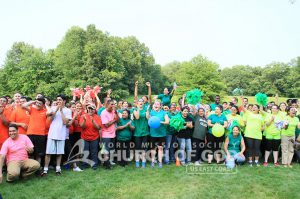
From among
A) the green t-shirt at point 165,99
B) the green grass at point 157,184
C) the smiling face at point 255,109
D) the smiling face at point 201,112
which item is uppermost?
the green t-shirt at point 165,99

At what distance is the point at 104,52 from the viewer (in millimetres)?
35656

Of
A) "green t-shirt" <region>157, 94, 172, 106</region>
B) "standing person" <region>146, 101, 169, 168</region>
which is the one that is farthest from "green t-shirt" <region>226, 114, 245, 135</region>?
"green t-shirt" <region>157, 94, 172, 106</region>

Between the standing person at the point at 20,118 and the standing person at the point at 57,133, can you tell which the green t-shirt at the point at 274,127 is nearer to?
the standing person at the point at 57,133

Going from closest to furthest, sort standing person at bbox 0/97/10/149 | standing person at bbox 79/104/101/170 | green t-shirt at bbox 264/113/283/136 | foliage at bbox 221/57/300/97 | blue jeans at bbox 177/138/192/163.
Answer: standing person at bbox 0/97/10/149, standing person at bbox 79/104/101/170, blue jeans at bbox 177/138/192/163, green t-shirt at bbox 264/113/283/136, foliage at bbox 221/57/300/97

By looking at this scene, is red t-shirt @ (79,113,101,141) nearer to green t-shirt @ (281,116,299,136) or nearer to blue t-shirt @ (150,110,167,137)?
blue t-shirt @ (150,110,167,137)

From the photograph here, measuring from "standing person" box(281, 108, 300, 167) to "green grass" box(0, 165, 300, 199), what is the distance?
561 millimetres

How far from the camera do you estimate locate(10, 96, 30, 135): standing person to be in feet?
21.9

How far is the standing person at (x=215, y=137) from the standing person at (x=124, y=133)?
237 cm

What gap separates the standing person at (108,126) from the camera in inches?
291

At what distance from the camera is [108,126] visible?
741 cm

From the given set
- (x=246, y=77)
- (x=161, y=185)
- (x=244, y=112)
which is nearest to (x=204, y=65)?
(x=244, y=112)

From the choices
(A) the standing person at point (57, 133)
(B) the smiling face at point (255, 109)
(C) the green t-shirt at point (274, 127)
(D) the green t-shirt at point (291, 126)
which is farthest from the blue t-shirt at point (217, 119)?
(A) the standing person at point (57, 133)

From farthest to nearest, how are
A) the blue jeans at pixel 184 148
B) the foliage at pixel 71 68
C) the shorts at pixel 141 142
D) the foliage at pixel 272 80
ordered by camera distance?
the foliage at pixel 272 80
the foliage at pixel 71 68
the blue jeans at pixel 184 148
the shorts at pixel 141 142

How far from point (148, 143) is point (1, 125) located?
12.9ft
